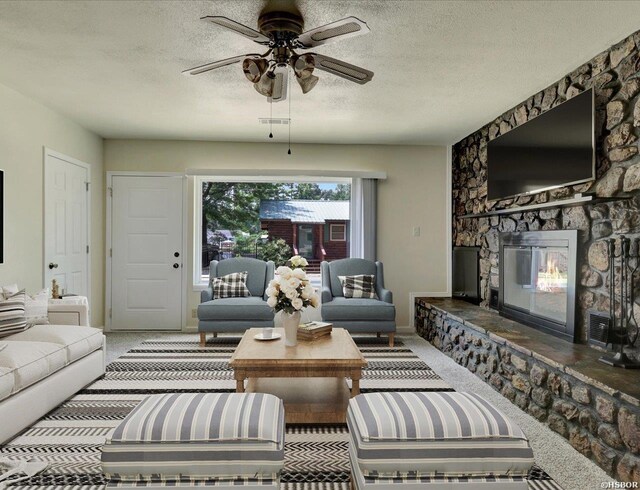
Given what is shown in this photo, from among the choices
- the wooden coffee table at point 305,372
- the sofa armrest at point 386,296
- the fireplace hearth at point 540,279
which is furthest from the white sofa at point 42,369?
the fireplace hearth at point 540,279

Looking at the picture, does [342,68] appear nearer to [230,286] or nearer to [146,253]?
[230,286]

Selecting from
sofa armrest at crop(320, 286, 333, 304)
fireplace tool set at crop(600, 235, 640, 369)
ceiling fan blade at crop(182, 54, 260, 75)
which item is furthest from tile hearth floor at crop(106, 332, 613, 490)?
ceiling fan blade at crop(182, 54, 260, 75)

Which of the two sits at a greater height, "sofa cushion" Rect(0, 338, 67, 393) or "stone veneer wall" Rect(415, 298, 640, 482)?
"sofa cushion" Rect(0, 338, 67, 393)

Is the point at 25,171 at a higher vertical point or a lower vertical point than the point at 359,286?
higher

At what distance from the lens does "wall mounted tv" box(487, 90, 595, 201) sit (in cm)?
309

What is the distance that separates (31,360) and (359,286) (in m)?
3.39

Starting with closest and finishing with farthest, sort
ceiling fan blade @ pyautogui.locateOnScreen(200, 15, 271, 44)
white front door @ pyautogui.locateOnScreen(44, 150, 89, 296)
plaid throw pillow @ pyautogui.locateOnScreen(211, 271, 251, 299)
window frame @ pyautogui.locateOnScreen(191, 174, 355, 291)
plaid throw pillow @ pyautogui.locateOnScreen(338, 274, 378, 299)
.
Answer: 1. ceiling fan blade @ pyautogui.locateOnScreen(200, 15, 271, 44)
2. white front door @ pyautogui.locateOnScreen(44, 150, 89, 296)
3. plaid throw pillow @ pyautogui.locateOnScreen(211, 271, 251, 299)
4. plaid throw pillow @ pyautogui.locateOnScreen(338, 274, 378, 299)
5. window frame @ pyautogui.locateOnScreen(191, 174, 355, 291)

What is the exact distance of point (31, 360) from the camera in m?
2.70

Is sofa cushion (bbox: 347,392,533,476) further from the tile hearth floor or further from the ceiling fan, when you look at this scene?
the ceiling fan

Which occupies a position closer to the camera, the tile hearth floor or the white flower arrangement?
the tile hearth floor

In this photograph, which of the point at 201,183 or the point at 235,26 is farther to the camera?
the point at 201,183

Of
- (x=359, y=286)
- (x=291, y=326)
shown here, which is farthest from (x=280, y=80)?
(x=359, y=286)

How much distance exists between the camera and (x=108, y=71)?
342 centimetres

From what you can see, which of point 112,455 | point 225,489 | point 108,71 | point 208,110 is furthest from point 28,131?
point 225,489
